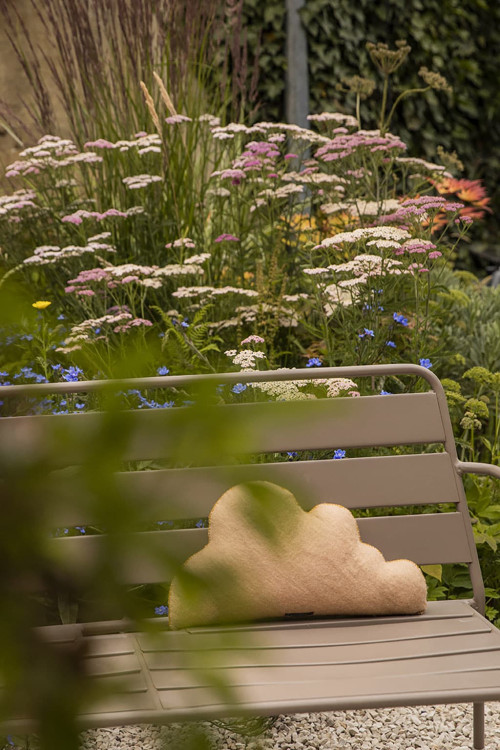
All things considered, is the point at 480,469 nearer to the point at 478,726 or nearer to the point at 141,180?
the point at 478,726

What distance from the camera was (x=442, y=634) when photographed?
1.57 metres

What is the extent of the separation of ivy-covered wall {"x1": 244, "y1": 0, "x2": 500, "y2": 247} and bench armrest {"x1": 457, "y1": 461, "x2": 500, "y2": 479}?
3944mm

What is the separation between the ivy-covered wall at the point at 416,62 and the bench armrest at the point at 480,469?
394 cm

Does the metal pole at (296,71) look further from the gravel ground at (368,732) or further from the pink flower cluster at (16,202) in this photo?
the gravel ground at (368,732)

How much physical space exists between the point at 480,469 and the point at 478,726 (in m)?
0.53

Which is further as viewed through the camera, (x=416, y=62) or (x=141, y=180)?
(x=416, y=62)

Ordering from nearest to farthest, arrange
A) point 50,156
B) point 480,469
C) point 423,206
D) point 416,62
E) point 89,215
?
point 480,469, point 423,206, point 89,215, point 50,156, point 416,62

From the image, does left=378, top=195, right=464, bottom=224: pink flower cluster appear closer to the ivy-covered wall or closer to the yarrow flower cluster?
the yarrow flower cluster

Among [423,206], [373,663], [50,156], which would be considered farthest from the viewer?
[50,156]

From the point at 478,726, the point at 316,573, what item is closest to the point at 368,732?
the point at 478,726

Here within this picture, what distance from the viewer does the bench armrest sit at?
1.75 m

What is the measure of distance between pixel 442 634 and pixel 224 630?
128cm

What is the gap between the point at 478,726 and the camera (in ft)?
5.89

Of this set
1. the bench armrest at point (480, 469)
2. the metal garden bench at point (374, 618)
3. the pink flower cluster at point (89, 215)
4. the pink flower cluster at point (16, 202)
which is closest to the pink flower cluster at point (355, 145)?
the pink flower cluster at point (89, 215)
